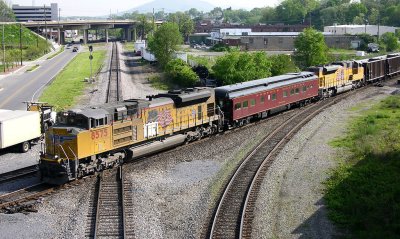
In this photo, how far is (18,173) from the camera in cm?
2480

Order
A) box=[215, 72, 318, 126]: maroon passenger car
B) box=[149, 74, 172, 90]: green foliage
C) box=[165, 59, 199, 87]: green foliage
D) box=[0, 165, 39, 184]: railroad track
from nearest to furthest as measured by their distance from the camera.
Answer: box=[0, 165, 39, 184]: railroad track
box=[215, 72, 318, 126]: maroon passenger car
box=[149, 74, 172, 90]: green foliage
box=[165, 59, 199, 87]: green foliage

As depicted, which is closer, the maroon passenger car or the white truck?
the white truck

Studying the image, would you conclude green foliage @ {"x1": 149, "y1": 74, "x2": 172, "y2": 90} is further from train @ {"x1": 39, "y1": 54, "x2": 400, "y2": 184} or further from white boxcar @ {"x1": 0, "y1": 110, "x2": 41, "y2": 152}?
white boxcar @ {"x1": 0, "y1": 110, "x2": 41, "y2": 152}

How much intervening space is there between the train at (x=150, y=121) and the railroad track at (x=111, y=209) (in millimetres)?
1234

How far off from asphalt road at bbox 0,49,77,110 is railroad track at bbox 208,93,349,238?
24.5 metres

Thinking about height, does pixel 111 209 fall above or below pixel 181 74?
below

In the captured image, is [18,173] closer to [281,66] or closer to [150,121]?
[150,121]

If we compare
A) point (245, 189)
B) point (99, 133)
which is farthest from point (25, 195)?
point (245, 189)

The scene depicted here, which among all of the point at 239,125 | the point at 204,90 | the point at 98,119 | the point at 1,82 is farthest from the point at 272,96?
the point at 1,82

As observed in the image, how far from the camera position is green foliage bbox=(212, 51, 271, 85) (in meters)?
54.1

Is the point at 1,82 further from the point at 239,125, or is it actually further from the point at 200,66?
the point at 239,125

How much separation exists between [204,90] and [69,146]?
39.0 ft

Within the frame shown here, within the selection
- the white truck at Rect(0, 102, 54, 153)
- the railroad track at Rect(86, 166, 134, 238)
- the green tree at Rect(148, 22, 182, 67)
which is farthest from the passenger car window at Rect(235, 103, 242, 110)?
the green tree at Rect(148, 22, 182, 67)

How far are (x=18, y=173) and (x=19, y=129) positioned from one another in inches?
196
